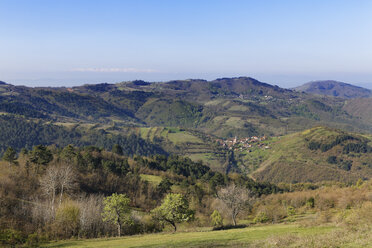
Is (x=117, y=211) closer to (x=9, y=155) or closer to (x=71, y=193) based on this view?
(x=71, y=193)

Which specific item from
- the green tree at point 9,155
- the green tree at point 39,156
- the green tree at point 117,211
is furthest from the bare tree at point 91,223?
the green tree at point 9,155

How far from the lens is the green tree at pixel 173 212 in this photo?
46.5 meters

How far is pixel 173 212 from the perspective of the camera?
4656 cm

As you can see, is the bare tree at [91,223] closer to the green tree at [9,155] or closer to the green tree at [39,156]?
the green tree at [39,156]

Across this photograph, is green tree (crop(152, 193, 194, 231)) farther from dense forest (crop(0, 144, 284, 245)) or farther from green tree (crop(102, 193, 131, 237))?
green tree (crop(102, 193, 131, 237))

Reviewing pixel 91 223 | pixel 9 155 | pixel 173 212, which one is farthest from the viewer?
pixel 9 155

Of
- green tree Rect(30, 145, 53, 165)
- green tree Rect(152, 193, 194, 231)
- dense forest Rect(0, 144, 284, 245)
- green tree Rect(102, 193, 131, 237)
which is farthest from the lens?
green tree Rect(30, 145, 53, 165)

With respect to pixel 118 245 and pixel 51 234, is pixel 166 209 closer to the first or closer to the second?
pixel 118 245

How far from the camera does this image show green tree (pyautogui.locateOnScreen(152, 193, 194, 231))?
4650cm

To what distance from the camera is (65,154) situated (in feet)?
295

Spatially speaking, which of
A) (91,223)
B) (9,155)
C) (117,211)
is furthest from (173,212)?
(9,155)

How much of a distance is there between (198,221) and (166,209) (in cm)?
1529

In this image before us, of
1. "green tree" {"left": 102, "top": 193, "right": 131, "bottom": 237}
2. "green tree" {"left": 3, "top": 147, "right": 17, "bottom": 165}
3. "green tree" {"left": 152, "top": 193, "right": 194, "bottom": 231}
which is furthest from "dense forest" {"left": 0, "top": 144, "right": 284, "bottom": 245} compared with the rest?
"green tree" {"left": 152, "top": 193, "right": 194, "bottom": 231}

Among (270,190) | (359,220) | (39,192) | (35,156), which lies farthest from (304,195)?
(35,156)
